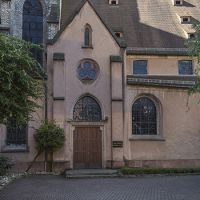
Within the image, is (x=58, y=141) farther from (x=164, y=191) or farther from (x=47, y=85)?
(x=164, y=191)

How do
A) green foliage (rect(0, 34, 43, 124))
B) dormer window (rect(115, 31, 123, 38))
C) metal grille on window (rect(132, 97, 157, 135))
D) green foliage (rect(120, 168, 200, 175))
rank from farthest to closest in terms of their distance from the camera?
1. dormer window (rect(115, 31, 123, 38))
2. metal grille on window (rect(132, 97, 157, 135))
3. green foliage (rect(120, 168, 200, 175))
4. green foliage (rect(0, 34, 43, 124))

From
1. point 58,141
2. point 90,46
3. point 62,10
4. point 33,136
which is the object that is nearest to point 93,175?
point 58,141

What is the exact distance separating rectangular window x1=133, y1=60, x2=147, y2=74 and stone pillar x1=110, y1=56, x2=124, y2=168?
460cm

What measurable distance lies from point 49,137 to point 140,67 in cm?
1025

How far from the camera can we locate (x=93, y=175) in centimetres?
2470

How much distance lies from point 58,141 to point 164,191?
33.1 feet

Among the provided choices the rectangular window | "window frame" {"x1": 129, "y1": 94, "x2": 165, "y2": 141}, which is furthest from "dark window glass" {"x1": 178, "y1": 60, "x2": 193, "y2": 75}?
"window frame" {"x1": 129, "y1": 94, "x2": 165, "y2": 141}

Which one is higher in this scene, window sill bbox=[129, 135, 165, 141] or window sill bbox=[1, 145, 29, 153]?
window sill bbox=[129, 135, 165, 141]

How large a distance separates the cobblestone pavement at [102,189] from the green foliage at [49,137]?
3.62 m

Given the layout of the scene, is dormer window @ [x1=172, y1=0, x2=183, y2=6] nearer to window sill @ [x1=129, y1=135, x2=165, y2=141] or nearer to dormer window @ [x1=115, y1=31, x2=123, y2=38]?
dormer window @ [x1=115, y1=31, x2=123, y2=38]

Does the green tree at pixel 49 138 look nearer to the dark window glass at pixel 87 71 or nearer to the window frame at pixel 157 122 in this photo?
the dark window glass at pixel 87 71

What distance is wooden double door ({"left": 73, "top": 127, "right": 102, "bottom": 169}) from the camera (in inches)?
1085

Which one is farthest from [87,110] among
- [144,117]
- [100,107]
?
[144,117]

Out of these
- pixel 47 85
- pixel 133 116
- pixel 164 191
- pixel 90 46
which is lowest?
pixel 164 191
